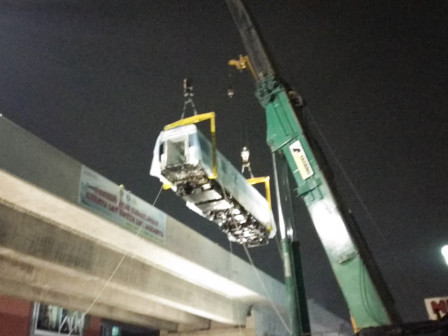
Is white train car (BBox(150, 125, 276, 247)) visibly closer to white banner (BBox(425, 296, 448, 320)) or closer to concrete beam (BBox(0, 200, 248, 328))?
concrete beam (BBox(0, 200, 248, 328))

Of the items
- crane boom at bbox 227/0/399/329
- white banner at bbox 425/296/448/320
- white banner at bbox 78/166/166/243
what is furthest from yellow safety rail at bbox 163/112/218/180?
white banner at bbox 425/296/448/320

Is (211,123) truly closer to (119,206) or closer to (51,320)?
(119,206)

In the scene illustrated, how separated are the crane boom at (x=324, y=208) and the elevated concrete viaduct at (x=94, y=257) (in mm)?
3837

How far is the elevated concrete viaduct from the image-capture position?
7.82m

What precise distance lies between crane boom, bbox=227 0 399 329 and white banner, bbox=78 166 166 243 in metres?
3.51

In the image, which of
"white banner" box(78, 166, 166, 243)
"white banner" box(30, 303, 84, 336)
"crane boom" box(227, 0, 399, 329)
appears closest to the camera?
"crane boom" box(227, 0, 399, 329)

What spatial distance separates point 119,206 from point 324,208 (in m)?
4.48

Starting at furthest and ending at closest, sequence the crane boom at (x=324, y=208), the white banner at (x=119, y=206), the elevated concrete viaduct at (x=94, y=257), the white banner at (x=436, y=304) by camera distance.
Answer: the white banner at (x=436, y=304) < the white banner at (x=119, y=206) < the elevated concrete viaduct at (x=94, y=257) < the crane boom at (x=324, y=208)

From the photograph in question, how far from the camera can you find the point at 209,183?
8.13m

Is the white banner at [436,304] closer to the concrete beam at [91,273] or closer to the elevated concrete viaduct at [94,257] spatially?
the elevated concrete viaduct at [94,257]

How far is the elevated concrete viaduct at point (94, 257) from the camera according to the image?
7824mm

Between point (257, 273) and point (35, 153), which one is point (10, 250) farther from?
point (257, 273)

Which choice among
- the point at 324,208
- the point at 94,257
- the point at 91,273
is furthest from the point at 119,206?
the point at 324,208

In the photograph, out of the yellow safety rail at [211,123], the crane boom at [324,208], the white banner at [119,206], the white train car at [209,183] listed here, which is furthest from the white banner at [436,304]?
the yellow safety rail at [211,123]
